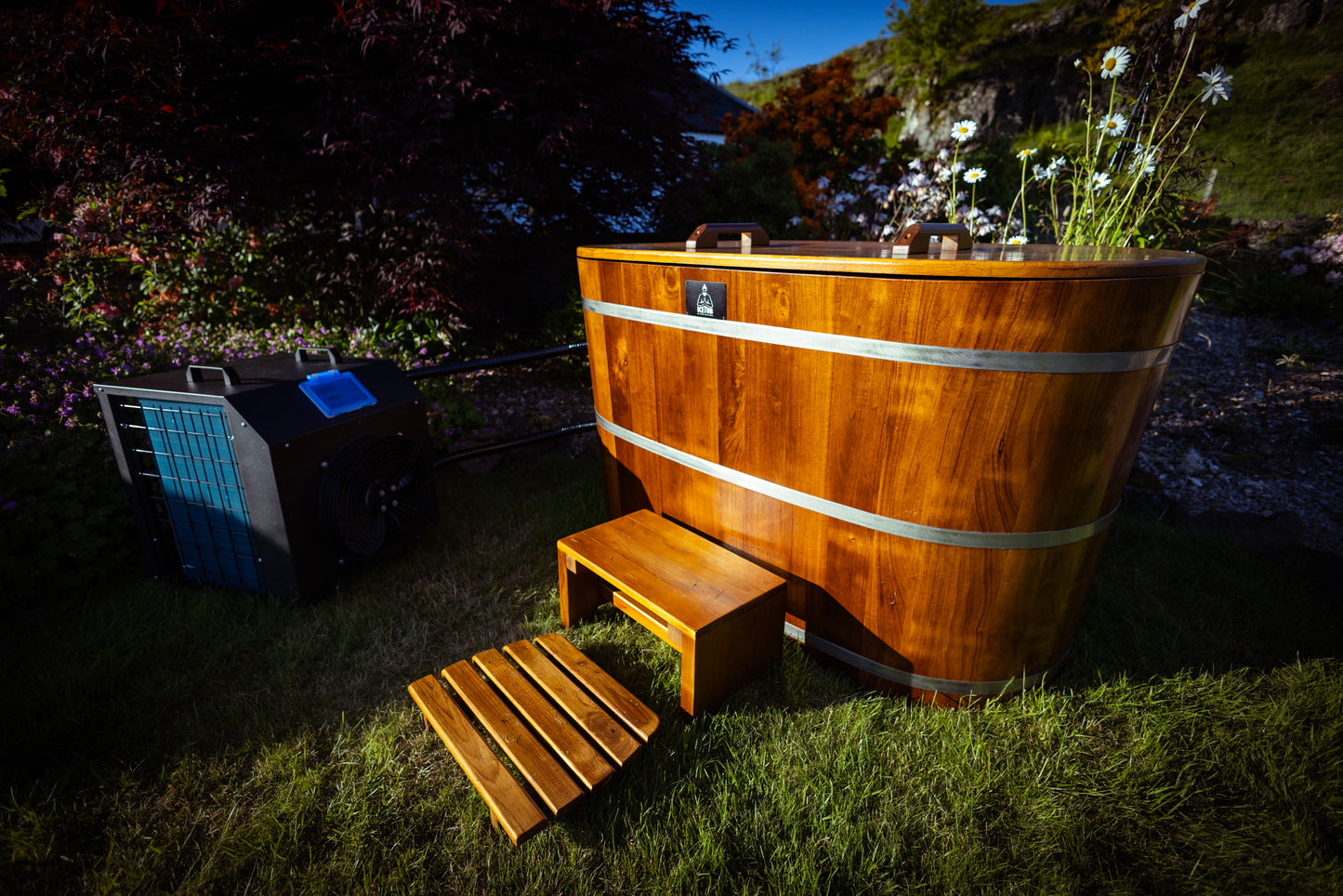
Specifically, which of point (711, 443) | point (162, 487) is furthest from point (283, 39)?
point (711, 443)

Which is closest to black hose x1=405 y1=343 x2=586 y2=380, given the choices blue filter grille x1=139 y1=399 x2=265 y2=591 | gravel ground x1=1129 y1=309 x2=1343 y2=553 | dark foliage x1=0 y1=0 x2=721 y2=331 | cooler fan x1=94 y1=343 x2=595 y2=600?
cooler fan x1=94 y1=343 x2=595 y2=600

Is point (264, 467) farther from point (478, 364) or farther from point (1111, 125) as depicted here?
point (1111, 125)

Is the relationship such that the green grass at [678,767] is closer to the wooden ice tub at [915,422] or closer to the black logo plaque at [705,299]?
the wooden ice tub at [915,422]

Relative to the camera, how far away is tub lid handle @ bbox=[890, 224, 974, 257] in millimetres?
1759

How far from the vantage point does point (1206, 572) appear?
2545 mm

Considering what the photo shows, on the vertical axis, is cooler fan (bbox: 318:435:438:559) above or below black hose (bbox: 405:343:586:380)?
below

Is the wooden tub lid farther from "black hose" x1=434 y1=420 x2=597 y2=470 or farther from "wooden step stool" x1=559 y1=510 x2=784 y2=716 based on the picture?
"black hose" x1=434 y1=420 x2=597 y2=470

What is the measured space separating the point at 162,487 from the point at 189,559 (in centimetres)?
33

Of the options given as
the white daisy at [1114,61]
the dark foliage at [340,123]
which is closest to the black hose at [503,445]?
the dark foliage at [340,123]

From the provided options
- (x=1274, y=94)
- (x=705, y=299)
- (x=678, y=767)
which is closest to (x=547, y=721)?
(x=678, y=767)

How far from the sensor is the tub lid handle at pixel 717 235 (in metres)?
2.18

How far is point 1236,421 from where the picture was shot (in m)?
3.75

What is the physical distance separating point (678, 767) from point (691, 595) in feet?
1.62

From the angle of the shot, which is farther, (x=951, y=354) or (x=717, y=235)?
(x=717, y=235)
